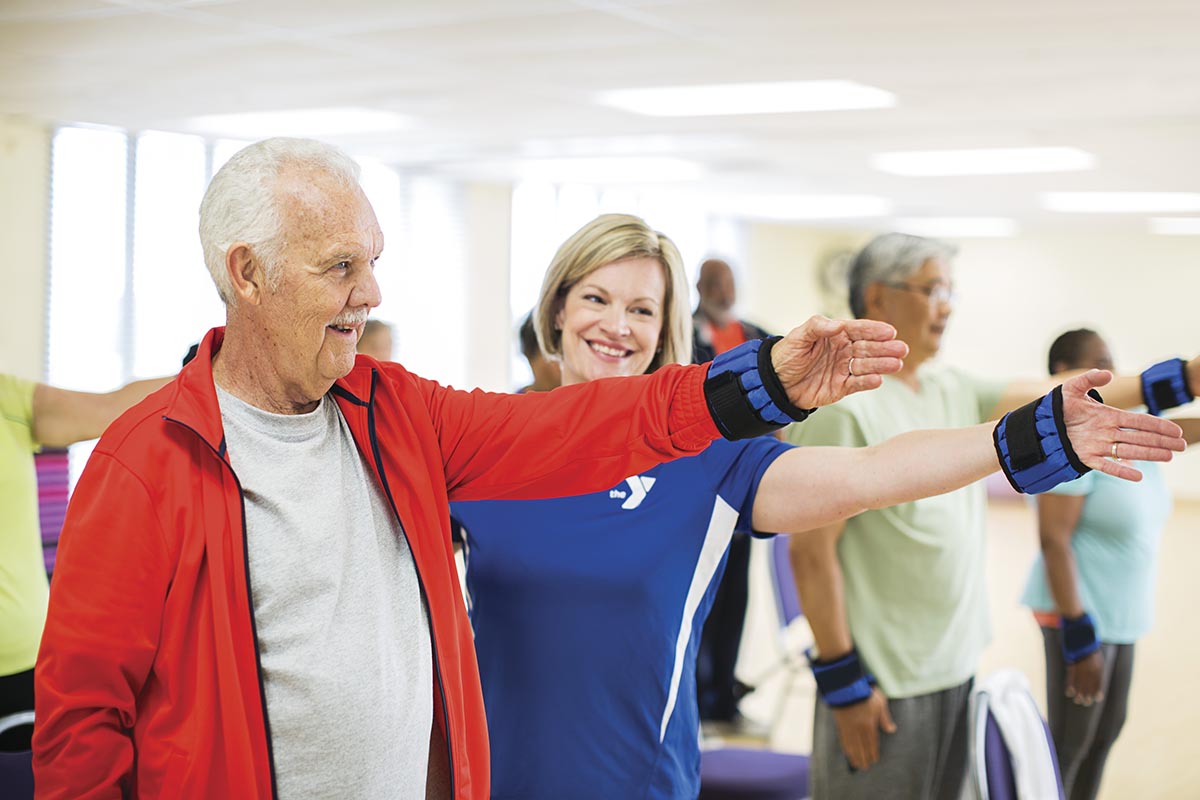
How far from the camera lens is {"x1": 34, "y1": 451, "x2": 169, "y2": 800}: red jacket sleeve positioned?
1.28 metres

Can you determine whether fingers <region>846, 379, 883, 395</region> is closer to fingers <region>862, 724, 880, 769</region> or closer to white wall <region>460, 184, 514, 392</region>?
fingers <region>862, 724, 880, 769</region>

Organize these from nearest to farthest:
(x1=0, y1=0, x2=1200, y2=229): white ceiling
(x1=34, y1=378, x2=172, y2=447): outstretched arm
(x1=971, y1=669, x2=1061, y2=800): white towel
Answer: (x1=971, y1=669, x2=1061, y2=800): white towel, (x1=34, y1=378, x2=172, y2=447): outstretched arm, (x1=0, y1=0, x2=1200, y2=229): white ceiling

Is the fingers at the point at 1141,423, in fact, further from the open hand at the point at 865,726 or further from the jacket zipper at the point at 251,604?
the open hand at the point at 865,726

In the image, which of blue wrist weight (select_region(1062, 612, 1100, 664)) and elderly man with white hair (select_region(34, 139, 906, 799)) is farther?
blue wrist weight (select_region(1062, 612, 1100, 664))

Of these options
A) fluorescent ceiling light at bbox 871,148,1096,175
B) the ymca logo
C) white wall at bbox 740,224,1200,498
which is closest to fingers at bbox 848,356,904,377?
the ymca logo

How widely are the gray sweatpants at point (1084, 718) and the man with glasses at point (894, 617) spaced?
0.90 meters

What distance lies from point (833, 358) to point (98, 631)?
0.86 meters

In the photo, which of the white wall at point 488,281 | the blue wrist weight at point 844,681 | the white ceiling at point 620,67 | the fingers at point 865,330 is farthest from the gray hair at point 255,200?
the white wall at point 488,281

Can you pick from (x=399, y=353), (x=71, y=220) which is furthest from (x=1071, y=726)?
(x=399, y=353)

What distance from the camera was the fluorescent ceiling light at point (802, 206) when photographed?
1128 centimetres

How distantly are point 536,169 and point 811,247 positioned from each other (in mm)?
6147

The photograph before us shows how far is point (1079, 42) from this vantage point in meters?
4.65

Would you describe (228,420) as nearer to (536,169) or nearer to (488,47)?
(488,47)

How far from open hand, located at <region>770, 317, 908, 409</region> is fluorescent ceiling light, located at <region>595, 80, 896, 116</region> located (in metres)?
4.43
